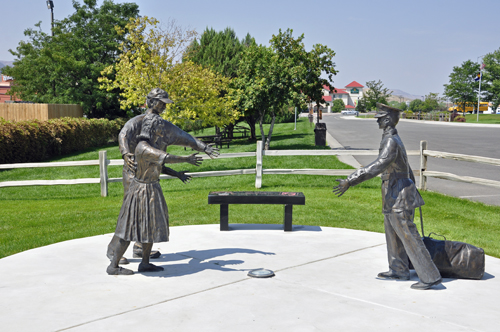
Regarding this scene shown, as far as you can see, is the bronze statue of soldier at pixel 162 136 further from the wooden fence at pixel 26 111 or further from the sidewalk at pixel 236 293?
the wooden fence at pixel 26 111

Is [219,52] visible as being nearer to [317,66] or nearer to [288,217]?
[317,66]

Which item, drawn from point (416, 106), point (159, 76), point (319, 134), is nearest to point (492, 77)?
point (416, 106)

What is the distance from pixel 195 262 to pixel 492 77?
2773 inches

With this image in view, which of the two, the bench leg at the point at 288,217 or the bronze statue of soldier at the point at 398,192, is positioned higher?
the bronze statue of soldier at the point at 398,192

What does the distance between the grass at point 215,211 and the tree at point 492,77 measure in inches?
2387

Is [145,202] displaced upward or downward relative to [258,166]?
upward

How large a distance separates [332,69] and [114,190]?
37.6 feet

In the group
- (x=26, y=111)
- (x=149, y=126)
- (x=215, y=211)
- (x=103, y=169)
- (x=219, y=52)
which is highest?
(x=219, y=52)

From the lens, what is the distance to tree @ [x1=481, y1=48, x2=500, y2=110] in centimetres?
6366

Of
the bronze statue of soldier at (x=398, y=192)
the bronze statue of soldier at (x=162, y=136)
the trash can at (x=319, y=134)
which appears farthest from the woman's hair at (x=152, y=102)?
the trash can at (x=319, y=134)

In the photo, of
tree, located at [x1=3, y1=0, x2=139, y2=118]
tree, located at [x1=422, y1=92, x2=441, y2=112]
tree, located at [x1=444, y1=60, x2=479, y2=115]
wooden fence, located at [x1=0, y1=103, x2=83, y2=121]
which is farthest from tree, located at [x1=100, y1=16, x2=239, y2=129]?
tree, located at [x1=422, y1=92, x2=441, y2=112]

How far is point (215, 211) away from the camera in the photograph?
949 centimetres

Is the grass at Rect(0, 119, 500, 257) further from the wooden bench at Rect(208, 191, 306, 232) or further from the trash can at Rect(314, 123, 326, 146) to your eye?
the trash can at Rect(314, 123, 326, 146)

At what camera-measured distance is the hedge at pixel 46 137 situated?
1689 centimetres
